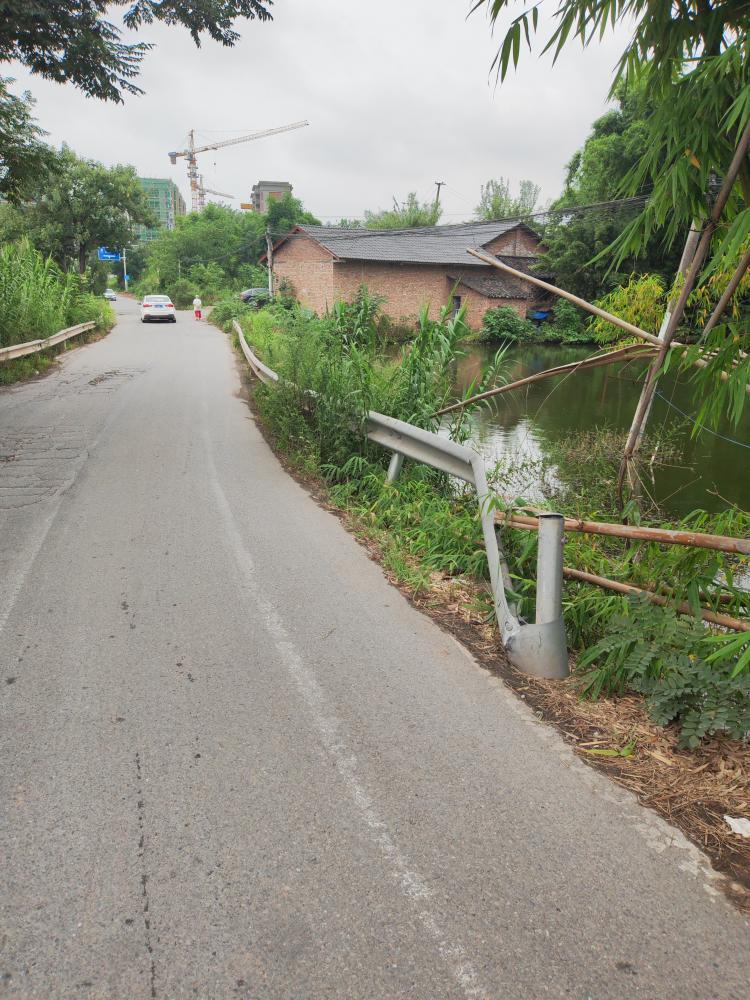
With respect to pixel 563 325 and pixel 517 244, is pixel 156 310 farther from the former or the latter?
pixel 517 244

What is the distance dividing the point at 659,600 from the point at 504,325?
42.1 meters

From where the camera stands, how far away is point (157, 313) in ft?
126

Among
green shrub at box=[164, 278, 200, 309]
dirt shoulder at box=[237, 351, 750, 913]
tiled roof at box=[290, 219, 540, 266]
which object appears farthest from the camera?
green shrub at box=[164, 278, 200, 309]

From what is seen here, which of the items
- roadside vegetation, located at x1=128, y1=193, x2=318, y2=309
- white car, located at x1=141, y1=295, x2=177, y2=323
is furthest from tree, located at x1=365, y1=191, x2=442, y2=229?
white car, located at x1=141, y1=295, x2=177, y2=323

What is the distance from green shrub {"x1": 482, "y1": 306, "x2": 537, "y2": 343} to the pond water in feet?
41.6

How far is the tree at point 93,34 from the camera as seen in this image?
1031 cm

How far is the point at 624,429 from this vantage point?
18031 millimetres

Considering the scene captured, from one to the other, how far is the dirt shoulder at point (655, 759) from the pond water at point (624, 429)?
2.21 meters

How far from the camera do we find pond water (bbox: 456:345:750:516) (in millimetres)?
12797

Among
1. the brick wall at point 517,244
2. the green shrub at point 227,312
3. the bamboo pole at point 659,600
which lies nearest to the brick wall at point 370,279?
the green shrub at point 227,312

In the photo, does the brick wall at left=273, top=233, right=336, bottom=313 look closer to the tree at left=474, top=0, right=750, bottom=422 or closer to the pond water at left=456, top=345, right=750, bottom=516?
the pond water at left=456, top=345, right=750, bottom=516

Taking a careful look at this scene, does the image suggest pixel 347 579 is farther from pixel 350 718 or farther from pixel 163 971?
pixel 163 971

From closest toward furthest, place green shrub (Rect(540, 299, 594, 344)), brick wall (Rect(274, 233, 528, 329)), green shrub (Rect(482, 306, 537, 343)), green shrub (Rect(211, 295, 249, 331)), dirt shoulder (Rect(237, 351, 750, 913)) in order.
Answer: dirt shoulder (Rect(237, 351, 750, 913)), green shrub (Rect(211, 295, 249, 331)), brick wall (Rect(274, 233, 528, 329)), green shrub (Rect(482, 306, 537, 343)), green shrub (Rect(540, 299, 594, 344))

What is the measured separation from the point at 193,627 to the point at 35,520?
2.93 metres
